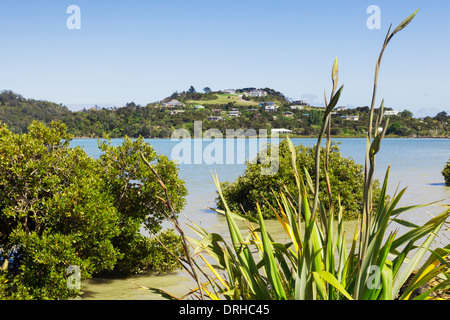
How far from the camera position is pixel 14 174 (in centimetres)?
629

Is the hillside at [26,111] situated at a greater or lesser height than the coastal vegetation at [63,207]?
greater

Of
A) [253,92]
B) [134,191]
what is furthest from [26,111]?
[253,92]

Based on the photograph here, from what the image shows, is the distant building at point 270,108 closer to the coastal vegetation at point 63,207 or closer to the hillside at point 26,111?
the hillside at point 26,111

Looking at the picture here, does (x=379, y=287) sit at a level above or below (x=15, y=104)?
below

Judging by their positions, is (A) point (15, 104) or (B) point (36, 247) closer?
(B) point (36, 247)

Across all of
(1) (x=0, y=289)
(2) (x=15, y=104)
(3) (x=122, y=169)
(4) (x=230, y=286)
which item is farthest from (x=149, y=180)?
(2) (x=15, y=104)

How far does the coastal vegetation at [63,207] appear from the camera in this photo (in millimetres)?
5930

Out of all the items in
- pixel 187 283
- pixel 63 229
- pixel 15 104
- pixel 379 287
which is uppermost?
pixel 15 104

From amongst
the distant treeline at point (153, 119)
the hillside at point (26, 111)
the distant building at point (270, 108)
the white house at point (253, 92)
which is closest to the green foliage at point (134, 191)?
the distant treeline at point (153, 119)

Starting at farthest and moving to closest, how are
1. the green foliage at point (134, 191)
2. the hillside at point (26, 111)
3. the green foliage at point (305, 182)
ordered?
1. the hillside at point (26, 111)
2. the green foliage at point (305, 182)
3. the green foliage at point (134, 191)

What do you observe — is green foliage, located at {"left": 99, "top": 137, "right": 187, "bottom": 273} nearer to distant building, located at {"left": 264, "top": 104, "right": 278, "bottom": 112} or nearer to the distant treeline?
the distant treeline

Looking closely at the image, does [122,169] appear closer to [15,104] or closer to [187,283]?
[187,283]

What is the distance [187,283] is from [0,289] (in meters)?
3.56

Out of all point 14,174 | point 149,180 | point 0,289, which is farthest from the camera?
point 149,180
